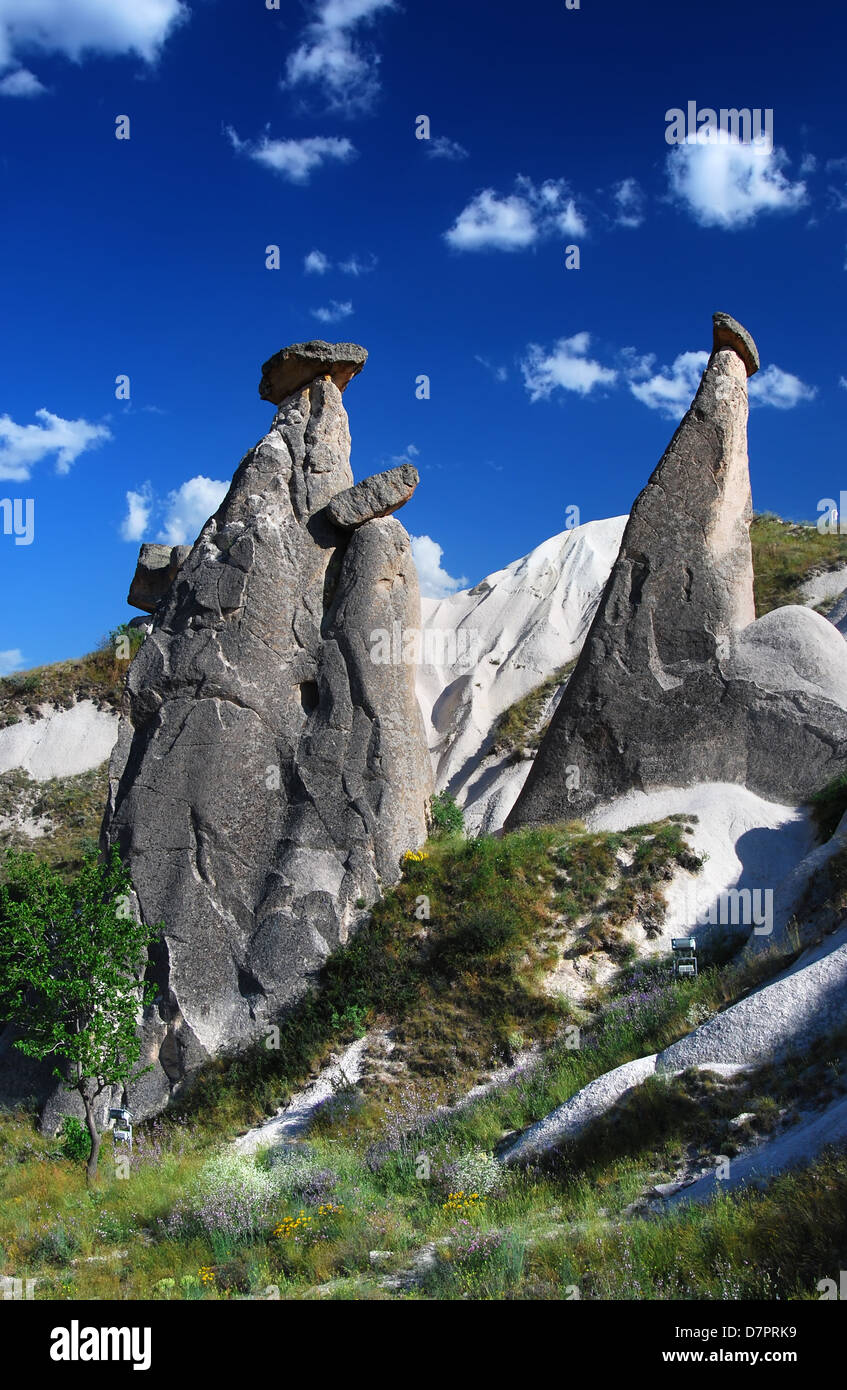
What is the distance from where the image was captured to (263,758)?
12242 millimetres

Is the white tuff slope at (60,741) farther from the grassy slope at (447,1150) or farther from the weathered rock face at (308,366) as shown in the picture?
the grassy slope at (447,1150)

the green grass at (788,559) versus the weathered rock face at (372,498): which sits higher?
the green grass at (788,559)

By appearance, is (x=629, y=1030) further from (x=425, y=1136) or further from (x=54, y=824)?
(x=54, y=824)

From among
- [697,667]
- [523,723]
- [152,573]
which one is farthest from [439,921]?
[523,723]

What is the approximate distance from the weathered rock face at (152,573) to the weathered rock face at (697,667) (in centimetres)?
673

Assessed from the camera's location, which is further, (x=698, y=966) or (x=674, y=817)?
(x=674, y=817)

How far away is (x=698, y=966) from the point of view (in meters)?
10.6

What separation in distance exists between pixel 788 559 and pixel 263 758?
16579 millimetres

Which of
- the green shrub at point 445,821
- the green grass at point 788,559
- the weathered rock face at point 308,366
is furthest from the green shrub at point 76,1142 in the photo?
the green grass at point 788,559

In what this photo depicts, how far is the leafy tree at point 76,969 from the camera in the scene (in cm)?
932

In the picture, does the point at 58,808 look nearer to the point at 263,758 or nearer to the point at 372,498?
the point at 263,758

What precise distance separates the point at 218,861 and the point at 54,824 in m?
15.4
